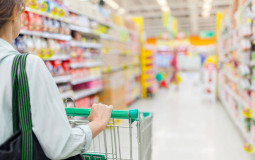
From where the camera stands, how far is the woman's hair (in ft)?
2.87

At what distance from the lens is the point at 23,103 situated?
836mm

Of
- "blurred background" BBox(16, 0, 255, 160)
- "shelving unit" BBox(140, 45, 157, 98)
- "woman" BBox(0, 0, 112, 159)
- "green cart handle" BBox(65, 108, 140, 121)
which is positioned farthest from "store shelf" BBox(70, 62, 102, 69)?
"shelving unit" BBox(140, 45, 157, 98)

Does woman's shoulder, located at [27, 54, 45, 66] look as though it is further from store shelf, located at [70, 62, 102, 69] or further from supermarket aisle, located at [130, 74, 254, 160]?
store shelf, located at [70, 62, 102, 69]

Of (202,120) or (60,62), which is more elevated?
(60,62)

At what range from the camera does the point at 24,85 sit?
0.83 meters

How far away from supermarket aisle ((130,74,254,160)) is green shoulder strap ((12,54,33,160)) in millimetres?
2896

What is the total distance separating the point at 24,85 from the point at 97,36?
15.6 feet

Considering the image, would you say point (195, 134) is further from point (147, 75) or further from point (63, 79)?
point (147, 75)

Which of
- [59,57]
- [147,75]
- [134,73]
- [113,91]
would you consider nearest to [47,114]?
[59,57]

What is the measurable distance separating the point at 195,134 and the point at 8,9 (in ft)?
14.0

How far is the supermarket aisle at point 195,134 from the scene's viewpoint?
3.61 m

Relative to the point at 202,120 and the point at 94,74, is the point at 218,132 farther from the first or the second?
the point at 94,74

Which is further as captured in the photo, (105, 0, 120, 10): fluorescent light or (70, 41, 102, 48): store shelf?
(105, 0, 120, 10): fluorescent light

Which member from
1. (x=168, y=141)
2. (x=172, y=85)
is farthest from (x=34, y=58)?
(x=172, y=85)
